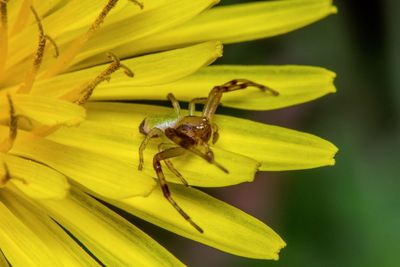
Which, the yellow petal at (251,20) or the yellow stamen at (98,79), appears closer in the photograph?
the yellow stamen at (98,79)

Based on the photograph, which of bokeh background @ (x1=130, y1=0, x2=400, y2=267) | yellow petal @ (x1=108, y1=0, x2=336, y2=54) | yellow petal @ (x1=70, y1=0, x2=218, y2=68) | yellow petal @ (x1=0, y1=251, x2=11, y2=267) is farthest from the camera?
bokeh background @ (x1=130, y1=0, x2=400, y2=267)

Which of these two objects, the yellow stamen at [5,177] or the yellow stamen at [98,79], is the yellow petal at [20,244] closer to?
the yellow stamen at [5,177]

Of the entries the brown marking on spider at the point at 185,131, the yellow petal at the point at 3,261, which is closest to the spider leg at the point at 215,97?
the brown marking on spider at the point at 185,131

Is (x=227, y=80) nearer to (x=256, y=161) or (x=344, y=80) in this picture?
(x=256, y=161)

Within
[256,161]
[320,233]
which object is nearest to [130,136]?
[256,161]

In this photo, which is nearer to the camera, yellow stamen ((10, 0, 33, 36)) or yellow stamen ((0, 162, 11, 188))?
yellow stamen ((0, 162, 11, 188))

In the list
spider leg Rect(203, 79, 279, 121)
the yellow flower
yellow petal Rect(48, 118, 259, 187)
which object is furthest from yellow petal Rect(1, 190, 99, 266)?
spider leg Rect(203, 79, 279, 121)

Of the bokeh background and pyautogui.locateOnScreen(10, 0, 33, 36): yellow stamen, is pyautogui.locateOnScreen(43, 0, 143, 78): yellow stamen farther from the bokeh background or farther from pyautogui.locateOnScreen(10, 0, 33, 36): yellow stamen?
the bokeh background

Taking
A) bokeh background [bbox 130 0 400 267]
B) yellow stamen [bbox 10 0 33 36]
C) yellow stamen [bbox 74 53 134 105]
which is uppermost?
yellow stamen [bbox 10 0 33 36]

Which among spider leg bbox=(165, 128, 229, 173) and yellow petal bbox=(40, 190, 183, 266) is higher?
spider leg bbox=(165, 128, 229, 173)
